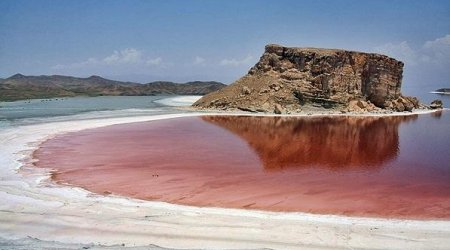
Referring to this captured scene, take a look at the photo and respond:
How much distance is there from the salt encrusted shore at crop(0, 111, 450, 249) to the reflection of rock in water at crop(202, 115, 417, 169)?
301 inches

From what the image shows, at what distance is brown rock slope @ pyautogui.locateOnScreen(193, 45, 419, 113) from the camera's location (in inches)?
1969

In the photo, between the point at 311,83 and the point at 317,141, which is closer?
the point at 317,141

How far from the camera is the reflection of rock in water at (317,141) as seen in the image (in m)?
20.2

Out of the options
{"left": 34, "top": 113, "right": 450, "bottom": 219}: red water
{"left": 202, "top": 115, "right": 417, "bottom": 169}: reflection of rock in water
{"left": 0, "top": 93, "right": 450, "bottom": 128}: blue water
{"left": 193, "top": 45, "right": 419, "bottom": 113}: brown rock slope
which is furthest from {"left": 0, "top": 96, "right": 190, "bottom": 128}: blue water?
{"left": 202, "top": 115, "right": 417, "bottom": 169}: reflection of rock in water

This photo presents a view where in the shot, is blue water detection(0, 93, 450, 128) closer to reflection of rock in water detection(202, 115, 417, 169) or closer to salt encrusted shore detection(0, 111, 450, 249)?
reflection of rock in water detection(202, 115, 417, 169)

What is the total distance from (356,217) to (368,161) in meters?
9.82

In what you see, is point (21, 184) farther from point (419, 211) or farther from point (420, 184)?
point (420, 184)

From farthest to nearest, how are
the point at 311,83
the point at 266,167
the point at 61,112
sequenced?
the point at 311,83 → the point at 61,112 → the point at 266,167

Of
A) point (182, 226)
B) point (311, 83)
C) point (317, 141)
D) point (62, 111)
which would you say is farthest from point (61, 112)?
point (182, 226)

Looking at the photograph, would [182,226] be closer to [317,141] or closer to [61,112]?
[317,141]

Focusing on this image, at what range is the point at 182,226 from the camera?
32.4 ft

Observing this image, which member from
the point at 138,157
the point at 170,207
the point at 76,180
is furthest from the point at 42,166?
the point at 170,207

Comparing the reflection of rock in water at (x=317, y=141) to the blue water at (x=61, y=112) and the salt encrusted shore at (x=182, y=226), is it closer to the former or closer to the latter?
the salt encrusted shore at (x=182, y=226)

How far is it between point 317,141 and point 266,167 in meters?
9.52
